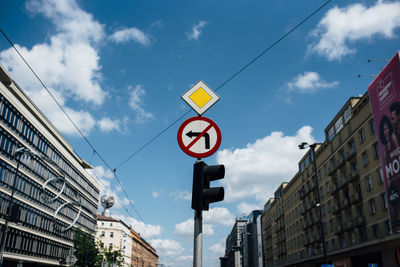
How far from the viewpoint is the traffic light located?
4168 mm

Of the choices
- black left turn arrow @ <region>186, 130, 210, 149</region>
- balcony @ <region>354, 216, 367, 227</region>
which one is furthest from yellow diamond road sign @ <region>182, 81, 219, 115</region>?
Answer: balcony @ <region>354, 216, 367, 227</region>

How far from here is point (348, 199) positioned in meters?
40.3

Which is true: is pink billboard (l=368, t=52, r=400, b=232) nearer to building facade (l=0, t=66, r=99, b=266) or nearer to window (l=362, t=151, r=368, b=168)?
Result: window (l=362, t=151, r=368, b=168)

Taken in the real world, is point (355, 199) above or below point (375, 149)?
below

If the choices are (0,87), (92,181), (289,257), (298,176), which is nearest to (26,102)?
(0,87)

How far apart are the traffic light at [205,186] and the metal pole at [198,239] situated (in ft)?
0.35

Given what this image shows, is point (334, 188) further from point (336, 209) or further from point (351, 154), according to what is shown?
point (351, 154)

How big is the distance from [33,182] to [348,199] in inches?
1543

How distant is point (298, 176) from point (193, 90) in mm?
61019

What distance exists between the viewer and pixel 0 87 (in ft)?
122

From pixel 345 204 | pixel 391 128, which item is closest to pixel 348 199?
pixel 345 204

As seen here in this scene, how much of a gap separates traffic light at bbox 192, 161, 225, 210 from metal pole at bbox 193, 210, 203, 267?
4.1 inches

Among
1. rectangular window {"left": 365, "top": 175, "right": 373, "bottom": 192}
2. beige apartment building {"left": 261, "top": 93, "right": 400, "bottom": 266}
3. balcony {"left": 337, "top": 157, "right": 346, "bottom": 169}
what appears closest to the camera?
beige apartment building {"left": 261, "top": 93, "right": 400, "bottom": 266}

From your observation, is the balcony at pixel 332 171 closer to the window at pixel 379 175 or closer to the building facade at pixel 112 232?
the window at pixel 379 175
